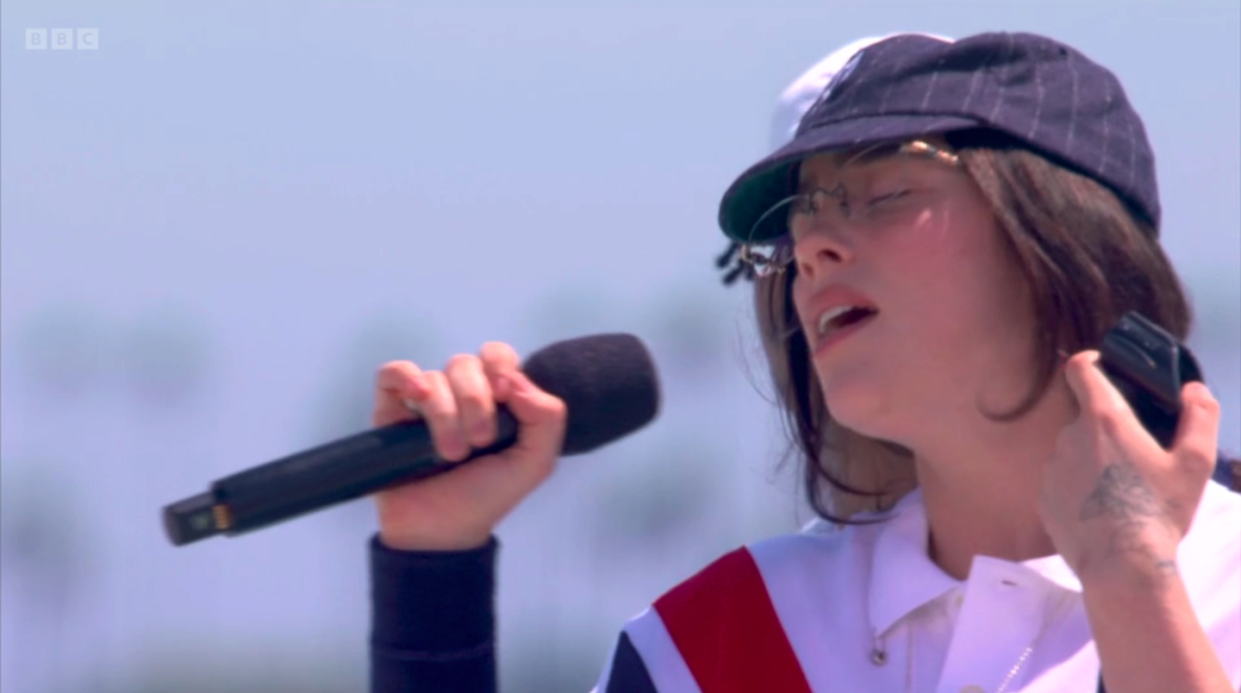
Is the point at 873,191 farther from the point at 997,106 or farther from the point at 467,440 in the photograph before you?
the point at 467,440

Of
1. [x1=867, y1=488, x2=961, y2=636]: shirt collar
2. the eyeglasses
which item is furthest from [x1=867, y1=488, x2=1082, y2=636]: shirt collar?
the eyeglasses

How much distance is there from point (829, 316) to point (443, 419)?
489mm

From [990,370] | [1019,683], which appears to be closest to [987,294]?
[990,370]

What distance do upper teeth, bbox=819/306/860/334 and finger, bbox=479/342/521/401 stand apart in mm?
375

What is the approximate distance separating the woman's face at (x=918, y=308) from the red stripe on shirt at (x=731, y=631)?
286 millimetres

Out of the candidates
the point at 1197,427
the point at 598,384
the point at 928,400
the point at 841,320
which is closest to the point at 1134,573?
the point at 1197,427

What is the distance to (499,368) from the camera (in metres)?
1.96

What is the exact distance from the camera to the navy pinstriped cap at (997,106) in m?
2.05

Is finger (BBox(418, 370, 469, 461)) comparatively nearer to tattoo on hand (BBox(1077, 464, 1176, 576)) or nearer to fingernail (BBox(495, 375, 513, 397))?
fingernail (BBox(495, 375, 513, 397))

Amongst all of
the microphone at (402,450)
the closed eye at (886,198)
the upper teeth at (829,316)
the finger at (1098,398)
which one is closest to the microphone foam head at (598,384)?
the microphone at (402,450)

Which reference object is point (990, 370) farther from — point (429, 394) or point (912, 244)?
point (429, 394)

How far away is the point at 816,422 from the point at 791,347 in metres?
0.11

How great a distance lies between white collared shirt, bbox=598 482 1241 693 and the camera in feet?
6.39

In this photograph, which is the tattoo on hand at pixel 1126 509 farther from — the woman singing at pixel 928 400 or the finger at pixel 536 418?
the finger at pixel 536 418
